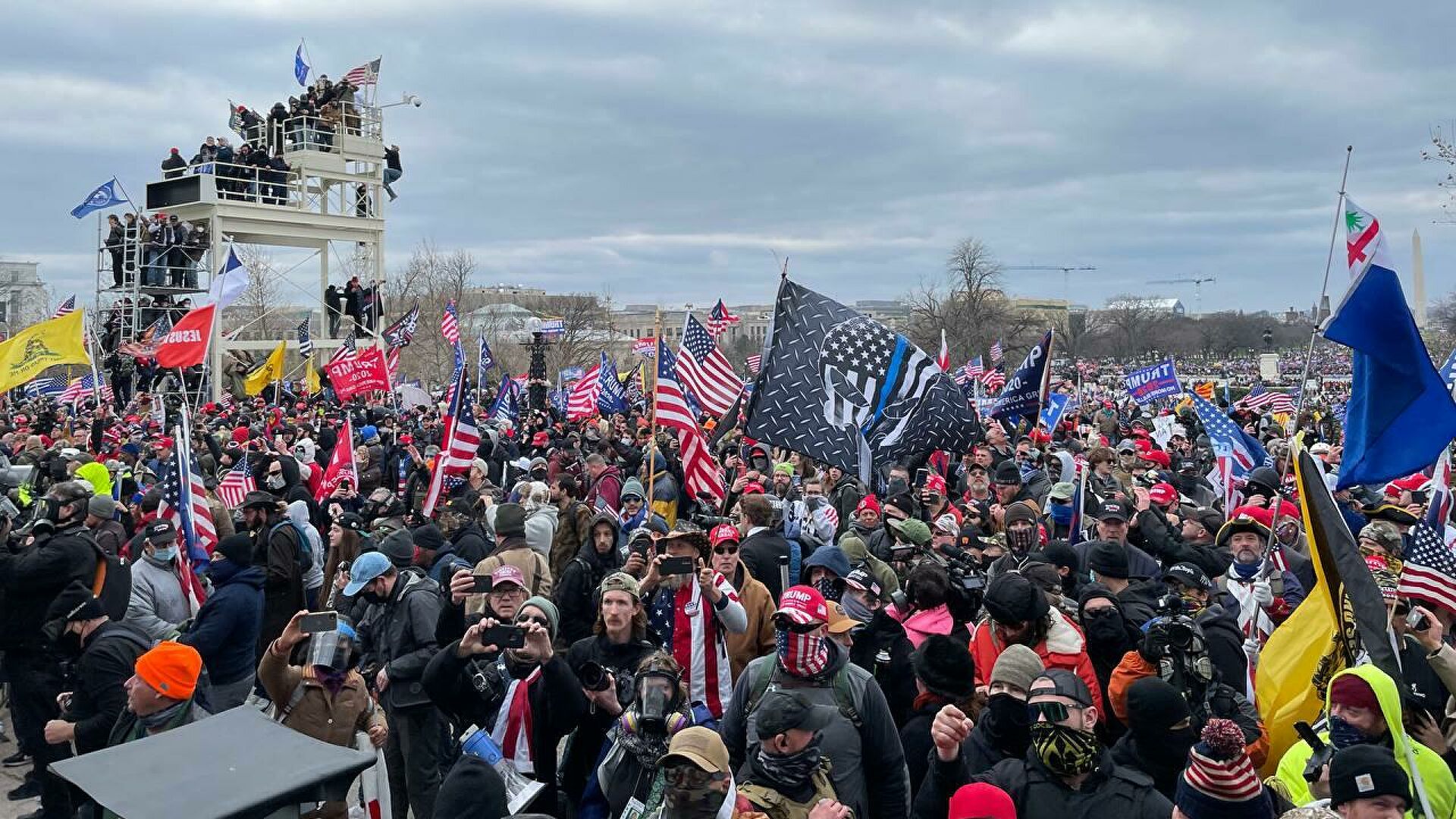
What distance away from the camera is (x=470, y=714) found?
17.1 ft

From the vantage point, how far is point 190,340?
17109mm

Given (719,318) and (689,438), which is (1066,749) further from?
(719,318)

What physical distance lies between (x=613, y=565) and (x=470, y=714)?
263 cm

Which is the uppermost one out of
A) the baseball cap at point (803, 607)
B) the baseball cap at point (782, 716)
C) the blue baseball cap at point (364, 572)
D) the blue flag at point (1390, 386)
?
the blue flag at point (1390, 386)

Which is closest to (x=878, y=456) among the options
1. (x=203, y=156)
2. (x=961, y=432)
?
(x=961, y=432)

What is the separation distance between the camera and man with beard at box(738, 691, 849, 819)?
397cm

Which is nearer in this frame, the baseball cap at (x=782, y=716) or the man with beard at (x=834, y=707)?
the baseball cap at (x=782, y=716)

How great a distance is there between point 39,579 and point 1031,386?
11.4m

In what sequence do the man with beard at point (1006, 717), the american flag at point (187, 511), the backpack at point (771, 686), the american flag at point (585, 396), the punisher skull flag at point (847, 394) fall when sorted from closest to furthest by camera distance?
the man with beard at point (1006, 717) → the backpack at point (771, 686) → the american flag at point (187, 511) → the punisher skull flag at point (847, 394) → the american flag at point (585, 396)

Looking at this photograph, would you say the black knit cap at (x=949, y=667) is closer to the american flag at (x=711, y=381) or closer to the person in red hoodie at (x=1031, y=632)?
the person in red hoodie at (x=1031, y=632)

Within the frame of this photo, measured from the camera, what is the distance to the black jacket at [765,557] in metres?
7.82

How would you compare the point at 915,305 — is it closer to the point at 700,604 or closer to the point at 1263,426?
the point at 1263,426

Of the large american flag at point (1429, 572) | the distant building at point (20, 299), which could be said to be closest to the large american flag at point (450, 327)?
the large american flag at point (1429, 572)

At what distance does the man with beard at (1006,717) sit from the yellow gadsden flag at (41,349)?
15.5m
